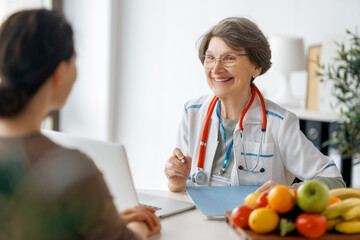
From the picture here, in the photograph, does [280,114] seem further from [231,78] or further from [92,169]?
[92,169]

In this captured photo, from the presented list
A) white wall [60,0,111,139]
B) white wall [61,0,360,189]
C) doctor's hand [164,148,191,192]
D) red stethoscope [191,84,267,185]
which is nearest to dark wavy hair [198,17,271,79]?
red stethoscope [191,84,267,185]

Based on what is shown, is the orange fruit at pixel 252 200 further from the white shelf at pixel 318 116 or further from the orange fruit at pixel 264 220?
the white shelf at pixel 318 116

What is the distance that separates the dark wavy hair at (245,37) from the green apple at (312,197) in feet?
3.11

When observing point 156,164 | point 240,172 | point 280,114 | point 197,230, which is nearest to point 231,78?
point 280,114

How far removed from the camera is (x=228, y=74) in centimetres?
200

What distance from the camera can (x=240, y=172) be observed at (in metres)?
1.90

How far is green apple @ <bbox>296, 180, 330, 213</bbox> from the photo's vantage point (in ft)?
3.73

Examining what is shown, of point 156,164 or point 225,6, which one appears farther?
point 156,164

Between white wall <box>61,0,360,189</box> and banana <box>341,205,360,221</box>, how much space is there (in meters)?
2.91

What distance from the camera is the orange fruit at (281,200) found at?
1147mm

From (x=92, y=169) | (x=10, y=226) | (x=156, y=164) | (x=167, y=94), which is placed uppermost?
(x=92, y=169)

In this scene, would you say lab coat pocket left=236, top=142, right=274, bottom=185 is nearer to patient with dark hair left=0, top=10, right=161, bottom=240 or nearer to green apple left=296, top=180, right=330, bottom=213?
green apple left=296, top=180, right=330, bottom=213

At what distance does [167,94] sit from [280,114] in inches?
95.4

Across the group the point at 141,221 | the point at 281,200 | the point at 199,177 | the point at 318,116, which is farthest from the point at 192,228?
the point at 318,116
